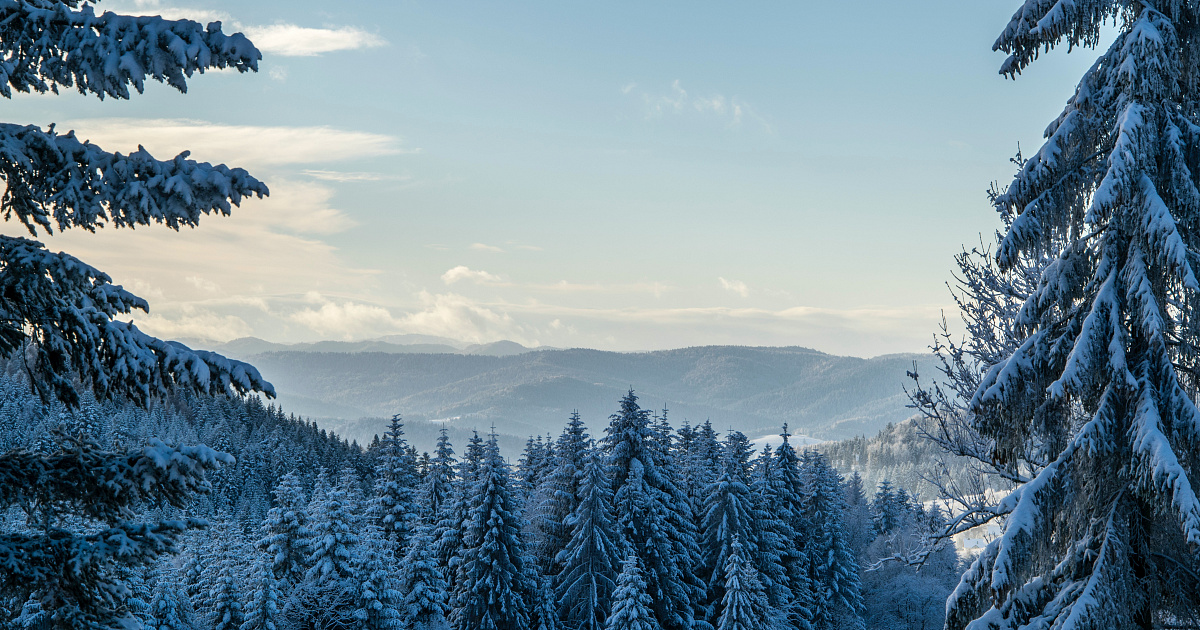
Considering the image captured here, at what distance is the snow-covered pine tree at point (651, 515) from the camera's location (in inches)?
Result: 1353

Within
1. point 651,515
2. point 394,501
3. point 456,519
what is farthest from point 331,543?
point 651,515

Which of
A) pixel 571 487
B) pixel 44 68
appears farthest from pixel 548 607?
pixel 44 68

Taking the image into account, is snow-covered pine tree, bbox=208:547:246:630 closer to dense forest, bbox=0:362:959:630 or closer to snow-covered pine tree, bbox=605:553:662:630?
dense forest, bbox=0:362:959:630

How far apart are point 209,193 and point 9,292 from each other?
5.03 feet

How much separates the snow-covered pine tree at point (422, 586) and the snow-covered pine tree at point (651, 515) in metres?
8.21

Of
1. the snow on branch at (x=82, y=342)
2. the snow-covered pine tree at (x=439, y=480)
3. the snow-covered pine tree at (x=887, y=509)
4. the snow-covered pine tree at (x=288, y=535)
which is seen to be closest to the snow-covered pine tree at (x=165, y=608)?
the snow-covered pine tree at (x=288, y=535)

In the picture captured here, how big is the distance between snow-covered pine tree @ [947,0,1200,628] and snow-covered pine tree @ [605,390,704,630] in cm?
2618

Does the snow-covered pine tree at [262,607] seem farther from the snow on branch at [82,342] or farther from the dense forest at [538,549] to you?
the snow on branch at [82,342]

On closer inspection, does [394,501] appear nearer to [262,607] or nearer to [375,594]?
[375,594]

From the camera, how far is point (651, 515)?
34625mm

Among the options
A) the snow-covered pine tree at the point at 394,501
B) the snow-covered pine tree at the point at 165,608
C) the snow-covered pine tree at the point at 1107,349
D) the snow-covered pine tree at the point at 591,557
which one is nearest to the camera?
the snow-covered pine tree at the point at 1107,349

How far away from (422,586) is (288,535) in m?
→ 6.98

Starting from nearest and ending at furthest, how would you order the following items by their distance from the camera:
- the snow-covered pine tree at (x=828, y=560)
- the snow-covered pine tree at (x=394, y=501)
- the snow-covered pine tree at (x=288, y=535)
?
the snow-covered pine tree at (x=288, y=535), the snow-covered pine tree at (x=394, y=501), the snow-covered pine tree at (x=828, y=560)

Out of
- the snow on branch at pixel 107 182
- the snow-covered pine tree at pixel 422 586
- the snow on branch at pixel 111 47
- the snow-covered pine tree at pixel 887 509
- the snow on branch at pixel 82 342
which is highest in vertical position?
the snow on branch at pixel 111 47
